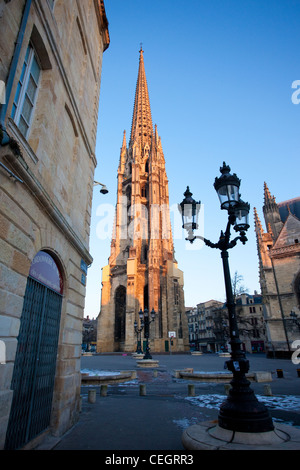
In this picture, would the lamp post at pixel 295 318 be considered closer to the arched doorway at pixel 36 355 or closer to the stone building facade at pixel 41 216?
the stone building facade at pixel 41 216

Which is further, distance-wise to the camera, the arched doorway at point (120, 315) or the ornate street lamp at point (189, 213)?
the arched doorway at point (120, 315)

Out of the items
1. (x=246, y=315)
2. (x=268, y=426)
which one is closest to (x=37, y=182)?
(x=268, y=426)

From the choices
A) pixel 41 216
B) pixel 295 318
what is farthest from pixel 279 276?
pixel 41 216

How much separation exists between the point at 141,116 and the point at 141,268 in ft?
131

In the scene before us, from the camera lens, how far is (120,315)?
4334 centimetres

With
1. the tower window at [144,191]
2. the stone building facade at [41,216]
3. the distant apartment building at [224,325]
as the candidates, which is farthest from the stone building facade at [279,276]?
the stone building facade at [41,216]

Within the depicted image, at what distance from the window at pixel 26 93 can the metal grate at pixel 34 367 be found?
2562 mm

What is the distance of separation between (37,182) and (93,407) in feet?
20.4

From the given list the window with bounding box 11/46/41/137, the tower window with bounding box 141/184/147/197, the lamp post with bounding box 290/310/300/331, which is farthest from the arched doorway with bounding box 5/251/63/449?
the tower window with bounding box 141/184/147/197

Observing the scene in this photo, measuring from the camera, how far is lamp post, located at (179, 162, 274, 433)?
3.93 meters

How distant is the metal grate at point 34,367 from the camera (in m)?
3.78

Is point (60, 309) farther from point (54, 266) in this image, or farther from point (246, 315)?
point (246, 315)

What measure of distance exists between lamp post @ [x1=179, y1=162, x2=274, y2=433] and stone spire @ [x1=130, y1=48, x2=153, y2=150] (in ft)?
180

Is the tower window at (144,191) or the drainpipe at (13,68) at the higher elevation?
the tower window at (144,191)
